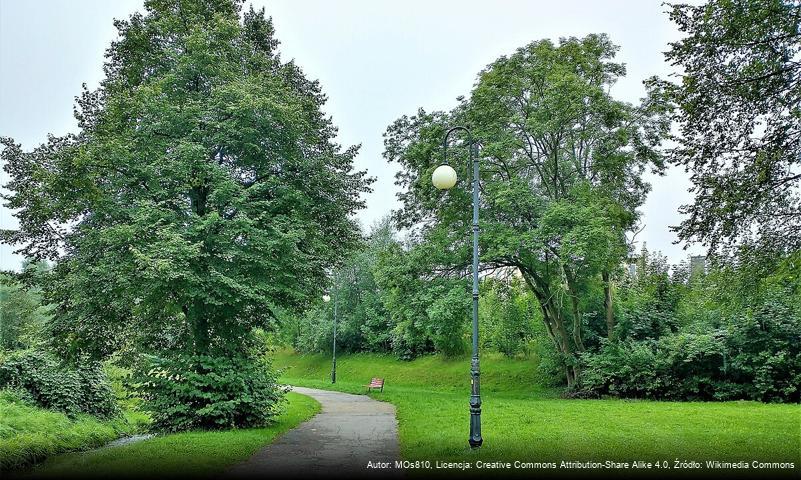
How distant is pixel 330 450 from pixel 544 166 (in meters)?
16.6

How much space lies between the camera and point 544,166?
22.9 m

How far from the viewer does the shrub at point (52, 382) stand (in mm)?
14084

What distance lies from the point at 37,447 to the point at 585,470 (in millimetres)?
9923

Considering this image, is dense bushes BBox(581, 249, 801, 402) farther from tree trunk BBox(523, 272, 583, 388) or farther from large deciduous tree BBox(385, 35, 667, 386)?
large deciduous tree BBox(385, 35, 667, 386)

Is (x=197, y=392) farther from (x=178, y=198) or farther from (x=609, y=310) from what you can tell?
(x=609, y=310)

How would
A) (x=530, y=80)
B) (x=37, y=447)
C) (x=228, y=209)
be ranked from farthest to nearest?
(x=530, y=80)
(x=228, y=209)
(x=37, y=447)

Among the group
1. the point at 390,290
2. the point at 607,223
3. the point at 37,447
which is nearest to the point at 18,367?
the point at 37,447

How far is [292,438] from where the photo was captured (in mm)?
11375

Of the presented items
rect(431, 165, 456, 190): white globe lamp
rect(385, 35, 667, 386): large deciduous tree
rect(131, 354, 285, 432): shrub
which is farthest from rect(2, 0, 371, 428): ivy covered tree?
rect(385, 35, 667, 386): large deciduous tree

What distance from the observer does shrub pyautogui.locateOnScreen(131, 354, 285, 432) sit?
1213 centimetres

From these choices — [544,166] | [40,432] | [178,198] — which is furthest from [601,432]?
[544,166]

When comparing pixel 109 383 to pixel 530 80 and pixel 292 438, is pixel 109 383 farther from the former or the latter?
pixel 530 80

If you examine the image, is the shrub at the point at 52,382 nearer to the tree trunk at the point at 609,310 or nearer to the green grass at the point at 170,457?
the green grass at the point at 170,457

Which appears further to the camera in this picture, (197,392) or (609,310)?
(609,310)
